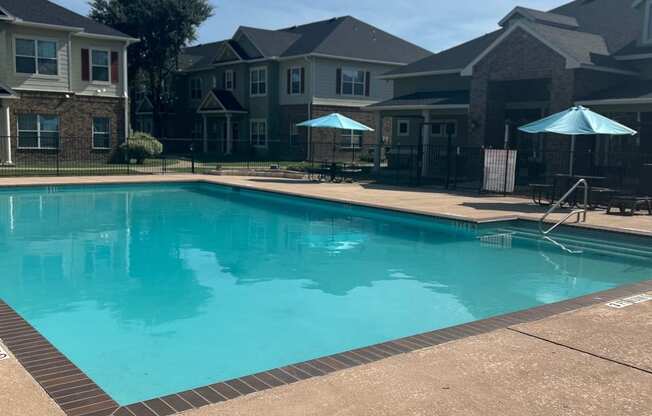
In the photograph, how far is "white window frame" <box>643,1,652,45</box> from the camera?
843 inches

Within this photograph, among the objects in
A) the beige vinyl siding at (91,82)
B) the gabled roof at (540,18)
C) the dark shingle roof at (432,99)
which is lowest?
the dark shingle roof at (432,99)

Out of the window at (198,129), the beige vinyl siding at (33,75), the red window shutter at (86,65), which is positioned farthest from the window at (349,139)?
the beige vinyl siding at (33,75)

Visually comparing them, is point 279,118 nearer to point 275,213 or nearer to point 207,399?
point 275,213

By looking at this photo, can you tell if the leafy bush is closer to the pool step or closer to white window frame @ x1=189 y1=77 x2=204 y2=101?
white window frame @ x1=189 y1=77 x2=204 y2=101

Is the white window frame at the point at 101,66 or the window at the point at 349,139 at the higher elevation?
the white window frame at the point at 101,66

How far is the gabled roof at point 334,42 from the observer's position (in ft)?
117

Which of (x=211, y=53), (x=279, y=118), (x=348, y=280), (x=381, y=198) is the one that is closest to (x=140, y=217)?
(x=381, y=198)

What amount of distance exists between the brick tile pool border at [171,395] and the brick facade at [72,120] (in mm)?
23771

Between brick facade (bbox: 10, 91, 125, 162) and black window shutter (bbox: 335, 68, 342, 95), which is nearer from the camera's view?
brick facade (bbox: 10, 91, 125, 162)

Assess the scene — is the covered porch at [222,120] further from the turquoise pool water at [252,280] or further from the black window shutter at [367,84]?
the turquoise pool water at [252,280]

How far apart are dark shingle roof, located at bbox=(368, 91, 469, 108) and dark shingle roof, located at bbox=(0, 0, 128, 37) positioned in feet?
47.0

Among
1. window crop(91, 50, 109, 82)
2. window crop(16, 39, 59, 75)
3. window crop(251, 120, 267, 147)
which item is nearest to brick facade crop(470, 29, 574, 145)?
window crop(251, 120, 267, 147)

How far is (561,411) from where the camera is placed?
13.4ft

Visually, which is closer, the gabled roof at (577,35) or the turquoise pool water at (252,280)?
the turquoise pool water at (252,280)
